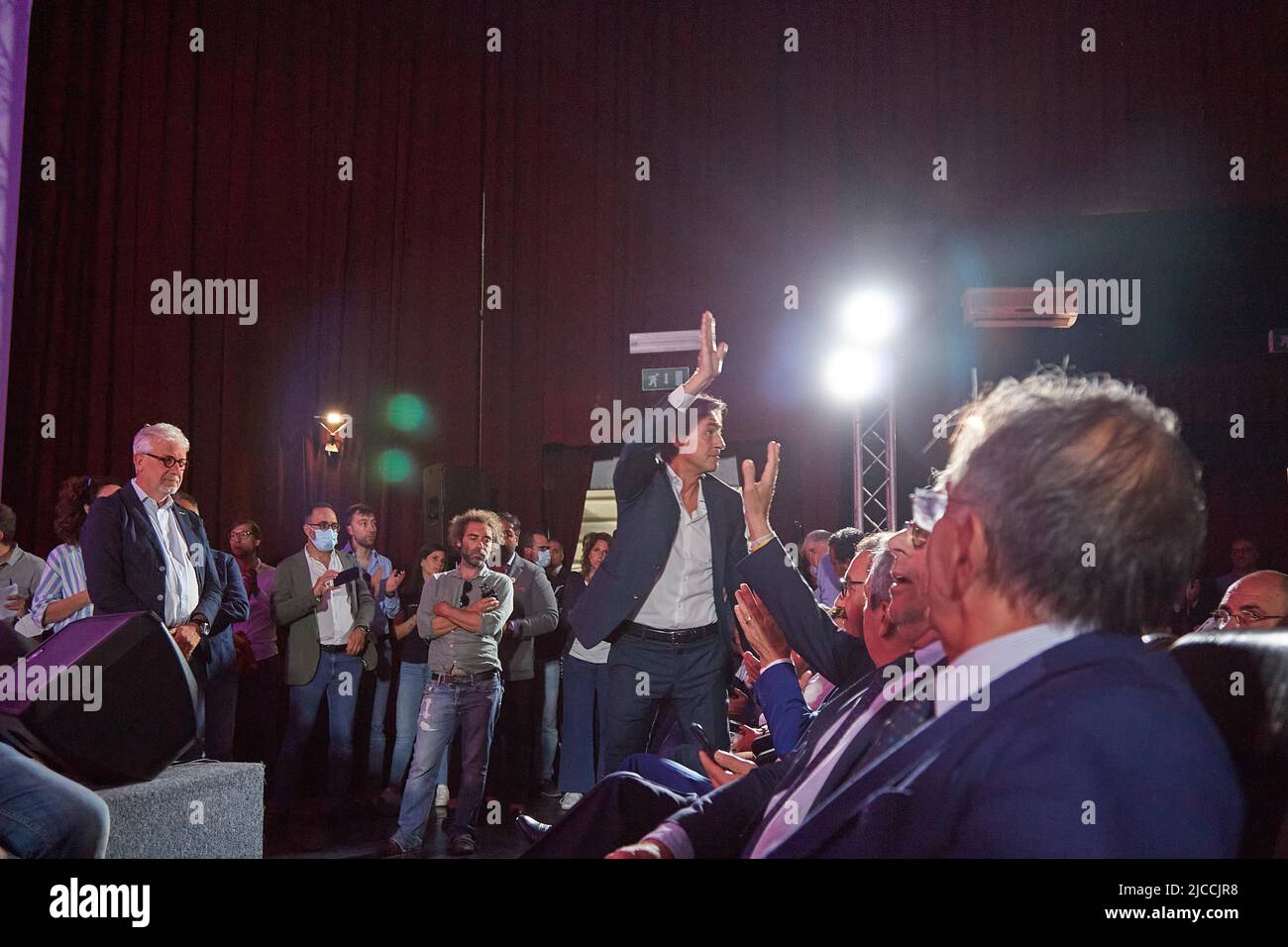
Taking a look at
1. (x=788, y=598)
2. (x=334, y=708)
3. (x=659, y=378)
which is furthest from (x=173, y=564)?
(x=659, y=378)

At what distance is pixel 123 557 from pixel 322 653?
1.44 m

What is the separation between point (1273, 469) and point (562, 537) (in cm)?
559

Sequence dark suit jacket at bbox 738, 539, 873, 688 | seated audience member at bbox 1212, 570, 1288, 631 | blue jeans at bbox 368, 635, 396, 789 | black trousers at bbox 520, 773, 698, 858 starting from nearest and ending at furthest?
black trousers at bbox 520, 773, 698, 858 → dark suit jacket at bbox 738, 539, 873, 688 → seated audience member at bbox 1212, 570, 1288, 631 → blue jeans at bbox 368, 635, 396, 789

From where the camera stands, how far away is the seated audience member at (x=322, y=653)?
4426 millimetres

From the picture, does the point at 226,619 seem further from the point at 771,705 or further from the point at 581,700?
the point at 771,705

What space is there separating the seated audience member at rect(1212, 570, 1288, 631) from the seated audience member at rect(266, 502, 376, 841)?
3.63 metres

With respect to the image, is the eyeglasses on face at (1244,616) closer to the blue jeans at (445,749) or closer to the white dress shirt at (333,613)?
the blue jeans at (445,749)

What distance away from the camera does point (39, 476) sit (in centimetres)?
775

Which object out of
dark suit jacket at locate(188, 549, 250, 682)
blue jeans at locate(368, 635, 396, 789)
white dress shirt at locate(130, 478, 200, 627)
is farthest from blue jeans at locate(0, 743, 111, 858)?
blue jeans at locate(368, 635, 396, 789)

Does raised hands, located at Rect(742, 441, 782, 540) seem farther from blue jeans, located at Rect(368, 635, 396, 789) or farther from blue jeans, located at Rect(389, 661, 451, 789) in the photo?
blue jeans, located at Rect(368, 635, 396, 789)

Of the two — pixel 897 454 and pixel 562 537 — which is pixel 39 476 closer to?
pixel 562 537

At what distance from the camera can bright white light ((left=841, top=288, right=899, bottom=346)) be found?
5.95m

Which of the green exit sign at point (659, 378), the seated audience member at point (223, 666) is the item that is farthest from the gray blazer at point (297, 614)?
the green exit sign at point (659, 378)
